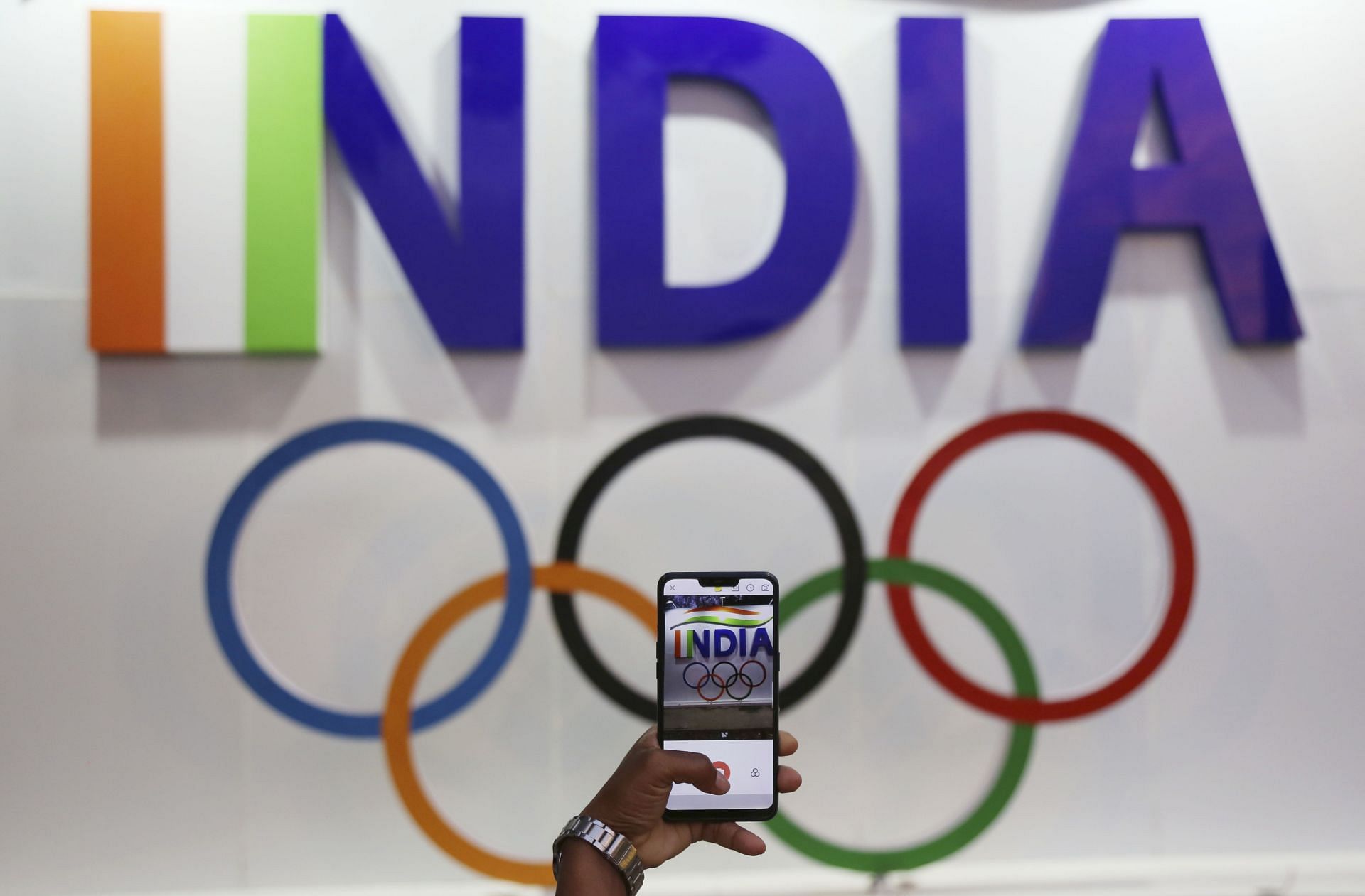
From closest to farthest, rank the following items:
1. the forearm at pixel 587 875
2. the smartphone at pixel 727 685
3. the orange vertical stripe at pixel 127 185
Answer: the forearm at pixel 587 875 < the smartphone at pixel 727 685 < the orange vertical stripe at pixel 127 185

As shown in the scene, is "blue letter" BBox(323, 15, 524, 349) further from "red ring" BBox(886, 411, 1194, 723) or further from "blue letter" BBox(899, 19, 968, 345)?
"red ring" BBox(886, 411, 1194, 723)

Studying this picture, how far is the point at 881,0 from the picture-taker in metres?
2.36

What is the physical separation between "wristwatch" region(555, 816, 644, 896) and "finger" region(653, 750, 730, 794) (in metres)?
0.07

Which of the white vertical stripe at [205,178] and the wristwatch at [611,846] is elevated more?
the white vertical stripe at [205,178]

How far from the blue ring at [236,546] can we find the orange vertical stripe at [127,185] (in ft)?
1.26

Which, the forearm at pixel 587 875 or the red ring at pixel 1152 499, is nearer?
the forearm at pixel 587 875

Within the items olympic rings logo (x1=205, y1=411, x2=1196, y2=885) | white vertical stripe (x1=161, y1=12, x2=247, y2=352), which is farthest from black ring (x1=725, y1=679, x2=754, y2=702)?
white vertical stripe (x1=161, y1=12, x2=247, y2=352)

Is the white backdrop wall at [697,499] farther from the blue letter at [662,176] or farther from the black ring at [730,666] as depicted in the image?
the black ring at [730,666]

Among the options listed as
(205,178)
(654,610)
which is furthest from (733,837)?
(205,178)

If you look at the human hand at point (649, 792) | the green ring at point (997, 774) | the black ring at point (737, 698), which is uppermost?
the black ring at point (737, 698)

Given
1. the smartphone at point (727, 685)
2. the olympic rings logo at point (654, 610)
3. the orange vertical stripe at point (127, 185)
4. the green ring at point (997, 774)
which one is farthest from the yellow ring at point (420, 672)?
the smartphone at point (727, 685)

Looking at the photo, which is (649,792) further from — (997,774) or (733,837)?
(997,774)

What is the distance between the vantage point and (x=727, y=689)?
113 cm

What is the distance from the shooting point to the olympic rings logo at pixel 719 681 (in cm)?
112
